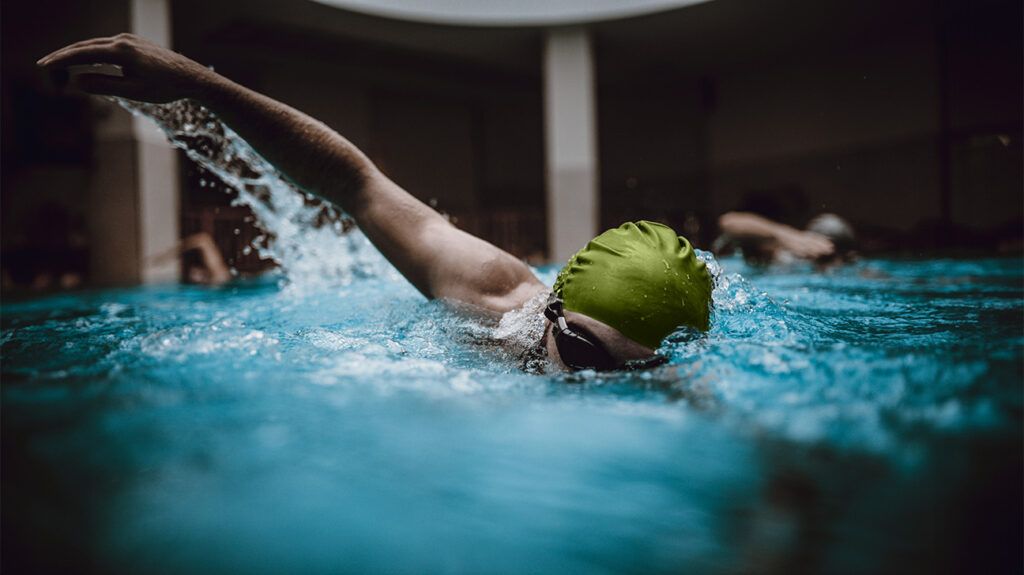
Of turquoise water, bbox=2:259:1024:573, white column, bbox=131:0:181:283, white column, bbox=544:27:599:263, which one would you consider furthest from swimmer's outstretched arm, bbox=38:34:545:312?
white column, bbox=544:27:599:263

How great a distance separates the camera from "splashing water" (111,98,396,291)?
2.50 metres

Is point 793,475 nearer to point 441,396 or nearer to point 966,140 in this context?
point 441,396

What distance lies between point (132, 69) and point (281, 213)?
194 centimetres

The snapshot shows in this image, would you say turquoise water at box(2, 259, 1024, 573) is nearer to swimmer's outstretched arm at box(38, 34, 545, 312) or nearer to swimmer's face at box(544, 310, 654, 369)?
swimmer's face at box(544, 310, 654, 369)

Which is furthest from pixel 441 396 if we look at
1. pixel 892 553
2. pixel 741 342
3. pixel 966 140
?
pixel 966 140

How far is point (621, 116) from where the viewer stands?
12.9m

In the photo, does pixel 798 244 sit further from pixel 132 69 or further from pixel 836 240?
pixel 132 69

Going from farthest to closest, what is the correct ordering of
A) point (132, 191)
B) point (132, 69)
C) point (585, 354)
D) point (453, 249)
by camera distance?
point (132, 191), point (453, 249), point (132, 69), point (585, 354)

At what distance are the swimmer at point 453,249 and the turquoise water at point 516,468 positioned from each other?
1.05 feet

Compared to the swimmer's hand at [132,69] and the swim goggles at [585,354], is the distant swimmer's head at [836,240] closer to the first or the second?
the swim goggles at [585,354]

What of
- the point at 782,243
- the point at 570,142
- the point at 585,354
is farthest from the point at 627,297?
the point at 570,142

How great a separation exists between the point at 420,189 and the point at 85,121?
20.7 ft

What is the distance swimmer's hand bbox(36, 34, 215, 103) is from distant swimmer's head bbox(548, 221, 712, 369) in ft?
4.55

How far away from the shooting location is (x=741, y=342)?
5.60ft
